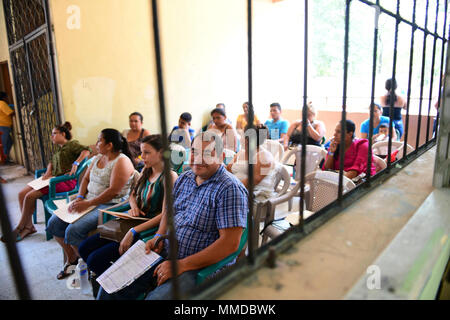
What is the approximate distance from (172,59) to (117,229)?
474 centimetres

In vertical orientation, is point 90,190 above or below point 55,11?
below

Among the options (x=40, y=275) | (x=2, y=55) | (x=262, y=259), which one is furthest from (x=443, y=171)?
(x=2, y=55)

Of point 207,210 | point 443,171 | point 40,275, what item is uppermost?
point 443,171

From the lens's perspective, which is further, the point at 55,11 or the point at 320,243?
the point at 55,11

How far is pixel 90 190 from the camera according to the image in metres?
3.17

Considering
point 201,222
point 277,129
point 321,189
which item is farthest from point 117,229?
point 277,129

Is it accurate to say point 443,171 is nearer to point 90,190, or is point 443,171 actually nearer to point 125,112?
point 90,190

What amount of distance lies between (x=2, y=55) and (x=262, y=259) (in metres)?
8.23

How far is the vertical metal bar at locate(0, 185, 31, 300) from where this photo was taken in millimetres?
509

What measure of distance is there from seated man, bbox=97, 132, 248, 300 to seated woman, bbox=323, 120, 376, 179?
6.73 ft

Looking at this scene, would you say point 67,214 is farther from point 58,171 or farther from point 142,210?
point 58,171

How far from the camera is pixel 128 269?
5.97 feet
